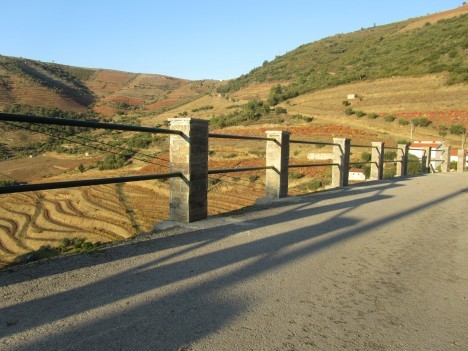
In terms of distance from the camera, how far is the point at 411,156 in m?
21.4

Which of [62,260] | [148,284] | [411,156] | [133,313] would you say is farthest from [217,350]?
[411,156]

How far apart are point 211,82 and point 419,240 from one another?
4566 inches

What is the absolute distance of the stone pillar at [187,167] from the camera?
468cm

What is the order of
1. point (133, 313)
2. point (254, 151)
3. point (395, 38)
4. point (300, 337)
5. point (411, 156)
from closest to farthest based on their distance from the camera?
point (300, 337) < point (133, 313) < point (411, 156) < point (254, 151) < point (395, 38)

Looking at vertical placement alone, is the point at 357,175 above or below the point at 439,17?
below

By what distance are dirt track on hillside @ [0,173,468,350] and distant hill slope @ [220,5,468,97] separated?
49.1 m

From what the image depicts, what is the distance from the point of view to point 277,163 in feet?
23.9

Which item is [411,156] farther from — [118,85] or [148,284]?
[118,85]

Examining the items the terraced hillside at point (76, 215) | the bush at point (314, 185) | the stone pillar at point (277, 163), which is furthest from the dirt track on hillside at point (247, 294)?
the bush at point (314, 185)

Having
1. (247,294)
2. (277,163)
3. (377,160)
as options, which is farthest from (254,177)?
(247,294)

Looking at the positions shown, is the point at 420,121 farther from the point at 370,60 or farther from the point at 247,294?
the point at 247,294

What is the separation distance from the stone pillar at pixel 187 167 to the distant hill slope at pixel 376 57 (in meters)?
48.8

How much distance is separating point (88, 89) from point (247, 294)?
90.9 m

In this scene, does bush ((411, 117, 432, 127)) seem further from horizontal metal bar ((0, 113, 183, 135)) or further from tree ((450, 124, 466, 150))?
horizontal metal bar ((0, 113, 183, 135))
